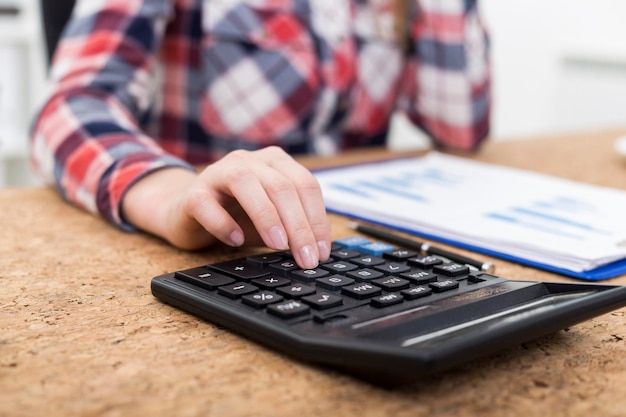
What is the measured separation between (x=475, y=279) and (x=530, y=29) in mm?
2520

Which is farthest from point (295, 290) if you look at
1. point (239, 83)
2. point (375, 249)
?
point (239, 83)

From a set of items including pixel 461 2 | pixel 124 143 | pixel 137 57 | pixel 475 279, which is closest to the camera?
pixel 475 279

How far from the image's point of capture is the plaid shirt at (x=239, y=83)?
2.74ft

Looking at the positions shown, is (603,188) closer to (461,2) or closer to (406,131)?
(461,2)

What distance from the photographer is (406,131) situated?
287cm

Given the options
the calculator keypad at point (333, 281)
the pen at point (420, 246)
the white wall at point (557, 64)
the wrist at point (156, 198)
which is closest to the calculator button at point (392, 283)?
the calculator keypad at point (333, 281)

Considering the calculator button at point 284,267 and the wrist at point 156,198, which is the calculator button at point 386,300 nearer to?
the calculator button at point 284,267

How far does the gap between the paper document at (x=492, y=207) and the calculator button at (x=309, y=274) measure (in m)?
0.19

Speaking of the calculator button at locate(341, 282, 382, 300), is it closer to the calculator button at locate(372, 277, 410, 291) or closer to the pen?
the calculator button at locate(372, 277, 410, 291)

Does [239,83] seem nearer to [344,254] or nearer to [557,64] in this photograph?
[344,254]

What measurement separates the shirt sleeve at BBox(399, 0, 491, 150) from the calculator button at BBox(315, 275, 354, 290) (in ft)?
2.48

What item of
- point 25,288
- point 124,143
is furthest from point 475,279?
point 124,143

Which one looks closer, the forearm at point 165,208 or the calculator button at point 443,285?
the calculator button at point 443,285

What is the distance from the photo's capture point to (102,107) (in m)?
0.87
